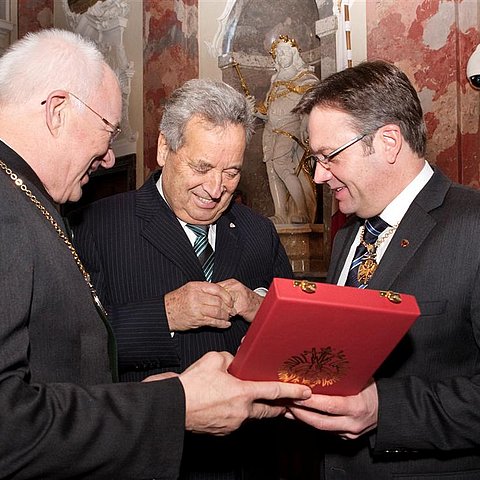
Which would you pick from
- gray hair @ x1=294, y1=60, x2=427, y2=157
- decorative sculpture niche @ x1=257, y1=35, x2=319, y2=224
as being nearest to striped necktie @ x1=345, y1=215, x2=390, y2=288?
gray hair @ x1=294, y1=60, x2=427, y2=157

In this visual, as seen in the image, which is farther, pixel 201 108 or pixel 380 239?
pixel 201 108

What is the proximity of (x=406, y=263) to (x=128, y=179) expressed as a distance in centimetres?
863

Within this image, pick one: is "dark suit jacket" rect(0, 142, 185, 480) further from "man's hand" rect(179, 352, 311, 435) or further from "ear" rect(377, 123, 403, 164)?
"ear" rect(377, 123, 403, 164)

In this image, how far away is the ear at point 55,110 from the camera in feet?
6.22

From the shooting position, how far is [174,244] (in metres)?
2.80

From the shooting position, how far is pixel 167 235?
2.83m

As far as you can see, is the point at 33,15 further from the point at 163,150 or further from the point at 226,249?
the point at 226,249

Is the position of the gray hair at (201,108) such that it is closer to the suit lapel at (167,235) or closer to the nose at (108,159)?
the suit lapel at (167,235)

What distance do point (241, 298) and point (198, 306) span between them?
21 centimetres

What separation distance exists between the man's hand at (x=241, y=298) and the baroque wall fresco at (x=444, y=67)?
12.9 feet

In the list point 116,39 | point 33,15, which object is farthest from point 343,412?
point 33,15

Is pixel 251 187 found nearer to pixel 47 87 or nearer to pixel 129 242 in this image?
pixel 129 242

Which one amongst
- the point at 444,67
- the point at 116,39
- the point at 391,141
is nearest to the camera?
the point at 391,141

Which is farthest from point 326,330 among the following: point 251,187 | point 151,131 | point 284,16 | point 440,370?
point 151,131
